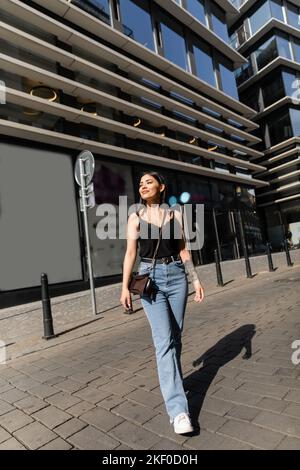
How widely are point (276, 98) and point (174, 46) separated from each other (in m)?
11.1

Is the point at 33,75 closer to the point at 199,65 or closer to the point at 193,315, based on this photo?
the point at 193,315

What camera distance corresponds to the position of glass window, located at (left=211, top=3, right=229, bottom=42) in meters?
20.0

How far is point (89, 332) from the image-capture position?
6340 mm

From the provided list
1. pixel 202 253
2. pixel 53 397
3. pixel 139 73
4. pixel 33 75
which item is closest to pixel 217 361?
pixel 53 397

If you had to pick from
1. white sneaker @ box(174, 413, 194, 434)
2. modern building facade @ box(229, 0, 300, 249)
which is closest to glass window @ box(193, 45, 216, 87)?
modern building facade @ box(229, 0, 300, 249)

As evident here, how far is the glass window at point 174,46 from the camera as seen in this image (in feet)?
53.1

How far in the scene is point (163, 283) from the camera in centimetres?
266

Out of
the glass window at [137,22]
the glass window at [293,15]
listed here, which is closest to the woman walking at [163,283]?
the glass window at [137,22]

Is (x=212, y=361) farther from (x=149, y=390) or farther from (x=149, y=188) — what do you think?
(x=149, y=188)

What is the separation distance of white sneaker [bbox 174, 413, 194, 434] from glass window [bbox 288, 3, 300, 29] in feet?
99.0

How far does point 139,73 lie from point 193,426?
555 inches

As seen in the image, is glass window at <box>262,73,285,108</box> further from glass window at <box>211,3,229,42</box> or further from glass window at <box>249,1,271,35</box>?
glass window at <box>211,3,229,42</box>

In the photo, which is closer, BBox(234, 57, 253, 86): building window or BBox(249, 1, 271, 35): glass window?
BBox(249, 1, 271, 35): glass window

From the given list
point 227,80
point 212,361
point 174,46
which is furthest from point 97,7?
point 212,361
